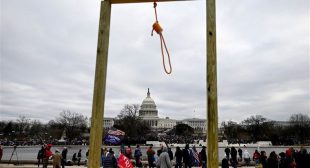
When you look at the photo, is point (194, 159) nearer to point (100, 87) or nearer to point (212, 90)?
point (100, 87)

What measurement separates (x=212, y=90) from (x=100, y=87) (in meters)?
1.62

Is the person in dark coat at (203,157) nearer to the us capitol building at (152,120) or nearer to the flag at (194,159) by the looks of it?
the flag at (194,159)

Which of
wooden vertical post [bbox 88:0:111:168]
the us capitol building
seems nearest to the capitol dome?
the us capitol building

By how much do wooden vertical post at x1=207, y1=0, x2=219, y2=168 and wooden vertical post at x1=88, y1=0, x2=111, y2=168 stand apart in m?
1.53

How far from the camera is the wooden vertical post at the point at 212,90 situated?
425cm

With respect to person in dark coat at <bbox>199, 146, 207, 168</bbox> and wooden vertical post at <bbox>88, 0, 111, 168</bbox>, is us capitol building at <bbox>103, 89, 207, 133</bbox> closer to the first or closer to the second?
person in dark coat at <bbox>199, 146, 207, 168</bbox>

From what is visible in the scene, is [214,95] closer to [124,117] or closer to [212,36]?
[212,36]

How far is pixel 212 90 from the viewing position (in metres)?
4.40

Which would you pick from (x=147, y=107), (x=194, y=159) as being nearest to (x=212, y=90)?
(x=194, y=159)

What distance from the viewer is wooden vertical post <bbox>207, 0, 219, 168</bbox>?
13.9 feet

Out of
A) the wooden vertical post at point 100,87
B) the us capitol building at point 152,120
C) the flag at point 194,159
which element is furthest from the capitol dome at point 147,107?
the wooden vertical post at point 100,87

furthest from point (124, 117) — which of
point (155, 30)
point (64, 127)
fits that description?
point (155, 30)

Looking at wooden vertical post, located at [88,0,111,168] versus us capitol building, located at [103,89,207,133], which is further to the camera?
us capitol building, located at [103,89,207,133]

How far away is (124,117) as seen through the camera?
323 feet
